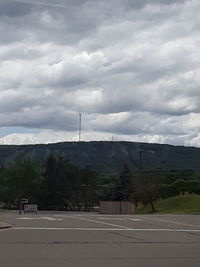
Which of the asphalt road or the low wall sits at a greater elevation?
the low wall

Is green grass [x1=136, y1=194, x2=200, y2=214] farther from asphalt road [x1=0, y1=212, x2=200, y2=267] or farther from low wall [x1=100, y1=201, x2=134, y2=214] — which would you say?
asphalt road [x1=0, y1=212, x2=200, y2=267]

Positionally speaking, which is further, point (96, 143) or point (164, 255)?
point (96, 143)

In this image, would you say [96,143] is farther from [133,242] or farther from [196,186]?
[133,242]

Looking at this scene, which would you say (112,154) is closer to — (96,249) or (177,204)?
(177,204)

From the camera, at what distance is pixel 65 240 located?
21.6m

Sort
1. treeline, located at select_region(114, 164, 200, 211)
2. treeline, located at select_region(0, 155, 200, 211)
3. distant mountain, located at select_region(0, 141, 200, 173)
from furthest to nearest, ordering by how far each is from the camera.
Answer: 1. distant mountain, located at select_region(0, 141, 200, 173)
2. treeline, located at select_region(0, 155, 200, 211)
3. treeline, located at select_region(114, 164, 200, 211)

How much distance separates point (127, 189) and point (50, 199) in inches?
578

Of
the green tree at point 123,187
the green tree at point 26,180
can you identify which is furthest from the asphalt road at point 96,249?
the green tree at point 26,180

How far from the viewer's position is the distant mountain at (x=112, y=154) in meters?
159

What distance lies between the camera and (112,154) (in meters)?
169

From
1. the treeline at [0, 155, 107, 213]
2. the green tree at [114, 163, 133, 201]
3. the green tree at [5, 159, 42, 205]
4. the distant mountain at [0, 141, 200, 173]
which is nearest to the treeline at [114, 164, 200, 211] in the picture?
the green tree at [114, 163, 133, 201]

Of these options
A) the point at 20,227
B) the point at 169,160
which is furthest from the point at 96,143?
the point at 20,227

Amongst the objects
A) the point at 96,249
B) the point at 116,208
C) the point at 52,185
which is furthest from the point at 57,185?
the point at 96,249

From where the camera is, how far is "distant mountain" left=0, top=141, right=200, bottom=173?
521 ft
